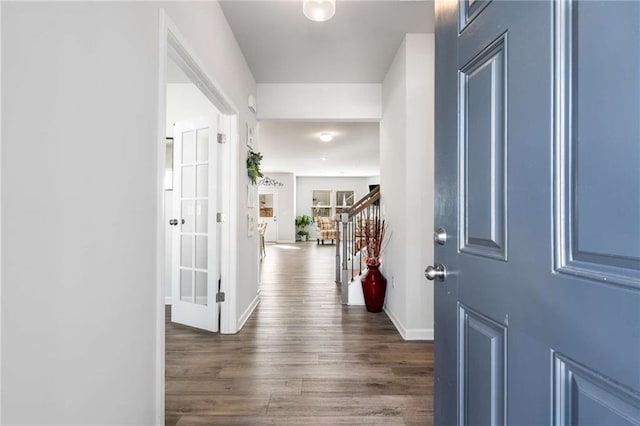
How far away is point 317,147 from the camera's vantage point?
7.58 m

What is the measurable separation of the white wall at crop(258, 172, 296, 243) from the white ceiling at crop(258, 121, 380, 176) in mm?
568

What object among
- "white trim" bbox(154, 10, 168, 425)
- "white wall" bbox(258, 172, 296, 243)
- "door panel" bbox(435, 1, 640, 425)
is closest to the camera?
"door panel" bbox(435, 1, 640, 425)

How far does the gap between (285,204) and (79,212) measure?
36.0 ft

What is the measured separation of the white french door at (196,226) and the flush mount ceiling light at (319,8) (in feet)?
4.22

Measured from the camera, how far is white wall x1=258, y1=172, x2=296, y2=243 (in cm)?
1194

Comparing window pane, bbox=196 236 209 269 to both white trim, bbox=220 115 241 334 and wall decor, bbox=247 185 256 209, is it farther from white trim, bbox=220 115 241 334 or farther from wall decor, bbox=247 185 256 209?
wall decor, bbox=247 185 256 209

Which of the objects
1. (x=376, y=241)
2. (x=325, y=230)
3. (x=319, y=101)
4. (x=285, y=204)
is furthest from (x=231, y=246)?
(x=285, y=204)

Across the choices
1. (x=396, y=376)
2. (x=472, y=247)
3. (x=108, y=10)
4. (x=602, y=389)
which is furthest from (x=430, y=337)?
(x=108, y=10)

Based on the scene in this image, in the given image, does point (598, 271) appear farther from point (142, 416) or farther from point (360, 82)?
point (360, 82)

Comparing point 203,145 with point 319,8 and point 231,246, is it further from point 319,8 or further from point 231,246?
point 319,8

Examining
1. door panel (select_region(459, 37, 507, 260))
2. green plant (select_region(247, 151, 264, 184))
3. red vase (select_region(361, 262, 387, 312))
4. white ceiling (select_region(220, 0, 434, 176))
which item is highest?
white ceiling (select_region(220, 0, 434, 176))

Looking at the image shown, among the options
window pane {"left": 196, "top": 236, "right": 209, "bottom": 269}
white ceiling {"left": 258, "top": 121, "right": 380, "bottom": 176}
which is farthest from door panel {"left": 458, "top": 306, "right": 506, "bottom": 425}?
white ceiling {"left": 258, "top": 121, "right": 380, "bottom": 176}

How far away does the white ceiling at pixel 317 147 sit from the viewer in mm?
5867

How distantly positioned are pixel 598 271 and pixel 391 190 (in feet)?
9.61
